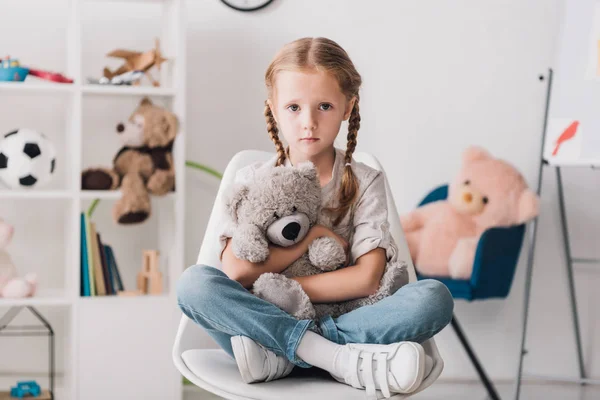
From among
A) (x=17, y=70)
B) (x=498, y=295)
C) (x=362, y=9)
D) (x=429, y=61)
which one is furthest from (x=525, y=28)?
(x=17, y=70)

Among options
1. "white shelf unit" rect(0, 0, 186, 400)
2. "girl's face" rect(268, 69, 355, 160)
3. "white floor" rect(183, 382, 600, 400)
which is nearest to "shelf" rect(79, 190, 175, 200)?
"white shelf unit" rect(0, 0, 186, 400)

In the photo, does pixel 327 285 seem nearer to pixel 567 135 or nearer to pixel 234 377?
pixel 234 377

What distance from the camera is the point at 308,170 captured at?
133cm

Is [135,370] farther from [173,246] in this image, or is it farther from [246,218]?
[246,218]

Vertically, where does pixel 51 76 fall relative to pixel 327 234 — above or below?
above

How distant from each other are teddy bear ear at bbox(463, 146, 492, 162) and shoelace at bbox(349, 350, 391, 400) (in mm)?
1422

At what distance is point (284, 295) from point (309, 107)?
330 millimetres

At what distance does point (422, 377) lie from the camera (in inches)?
45.4

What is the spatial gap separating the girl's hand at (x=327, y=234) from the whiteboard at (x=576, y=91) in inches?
50.0

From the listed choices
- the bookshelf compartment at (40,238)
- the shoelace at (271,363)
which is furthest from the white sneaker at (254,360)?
the bookshelf compartment at (40,238)

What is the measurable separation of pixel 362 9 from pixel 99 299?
1241 millimetres

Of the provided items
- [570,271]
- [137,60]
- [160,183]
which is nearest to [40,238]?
[160,183]

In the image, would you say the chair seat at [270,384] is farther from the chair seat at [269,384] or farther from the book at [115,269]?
the book at [115,269]

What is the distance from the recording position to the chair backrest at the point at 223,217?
1.50m
